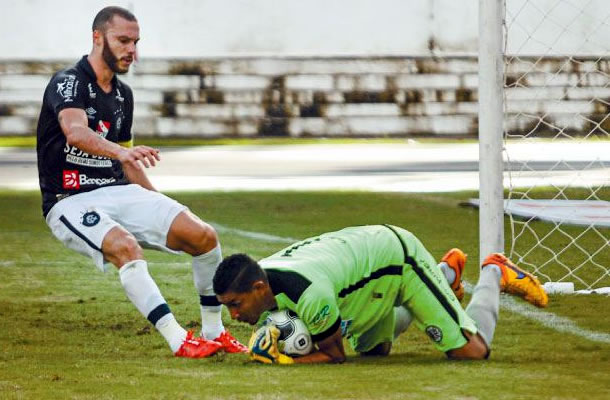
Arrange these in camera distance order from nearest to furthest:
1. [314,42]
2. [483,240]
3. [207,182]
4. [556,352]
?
[556,352], [483,240], [207,182], [314,42]

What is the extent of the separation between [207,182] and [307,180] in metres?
1.13

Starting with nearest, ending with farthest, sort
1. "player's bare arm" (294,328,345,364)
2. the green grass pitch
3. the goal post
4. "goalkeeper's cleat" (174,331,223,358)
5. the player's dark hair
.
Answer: the green grass pitch < "player's bare arm" (294,328,345,364) < "goalkeeper's cleat" (174,331,223,358) < the player's dark hair < the goal post

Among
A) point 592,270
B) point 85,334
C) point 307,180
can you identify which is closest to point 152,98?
point 307,180

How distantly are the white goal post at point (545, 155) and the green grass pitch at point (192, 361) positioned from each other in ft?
1.65

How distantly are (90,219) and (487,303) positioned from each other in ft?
5.99

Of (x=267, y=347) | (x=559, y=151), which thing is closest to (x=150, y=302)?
(x=267, y=347)

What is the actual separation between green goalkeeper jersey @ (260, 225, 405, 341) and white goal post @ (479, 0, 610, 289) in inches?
73.7

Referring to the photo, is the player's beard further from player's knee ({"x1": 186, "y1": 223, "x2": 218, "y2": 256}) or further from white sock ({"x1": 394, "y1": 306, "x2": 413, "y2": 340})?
white sock ({"x1": 394, "y1": 306, "x2": 413, "y2": 340})

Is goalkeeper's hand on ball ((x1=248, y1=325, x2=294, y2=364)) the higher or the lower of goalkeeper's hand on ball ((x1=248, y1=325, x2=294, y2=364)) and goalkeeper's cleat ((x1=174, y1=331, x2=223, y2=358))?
the higher

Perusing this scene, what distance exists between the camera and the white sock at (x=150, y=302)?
650cm

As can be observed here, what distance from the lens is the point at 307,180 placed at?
1653cm

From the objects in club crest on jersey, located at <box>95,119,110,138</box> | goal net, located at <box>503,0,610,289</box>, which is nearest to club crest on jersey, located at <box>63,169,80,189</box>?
club crest on jersey, located at <box>95,119,110,138</box>

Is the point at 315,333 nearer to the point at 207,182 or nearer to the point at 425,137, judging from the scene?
the point at 207,182

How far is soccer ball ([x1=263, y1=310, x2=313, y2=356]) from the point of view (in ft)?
20.0
